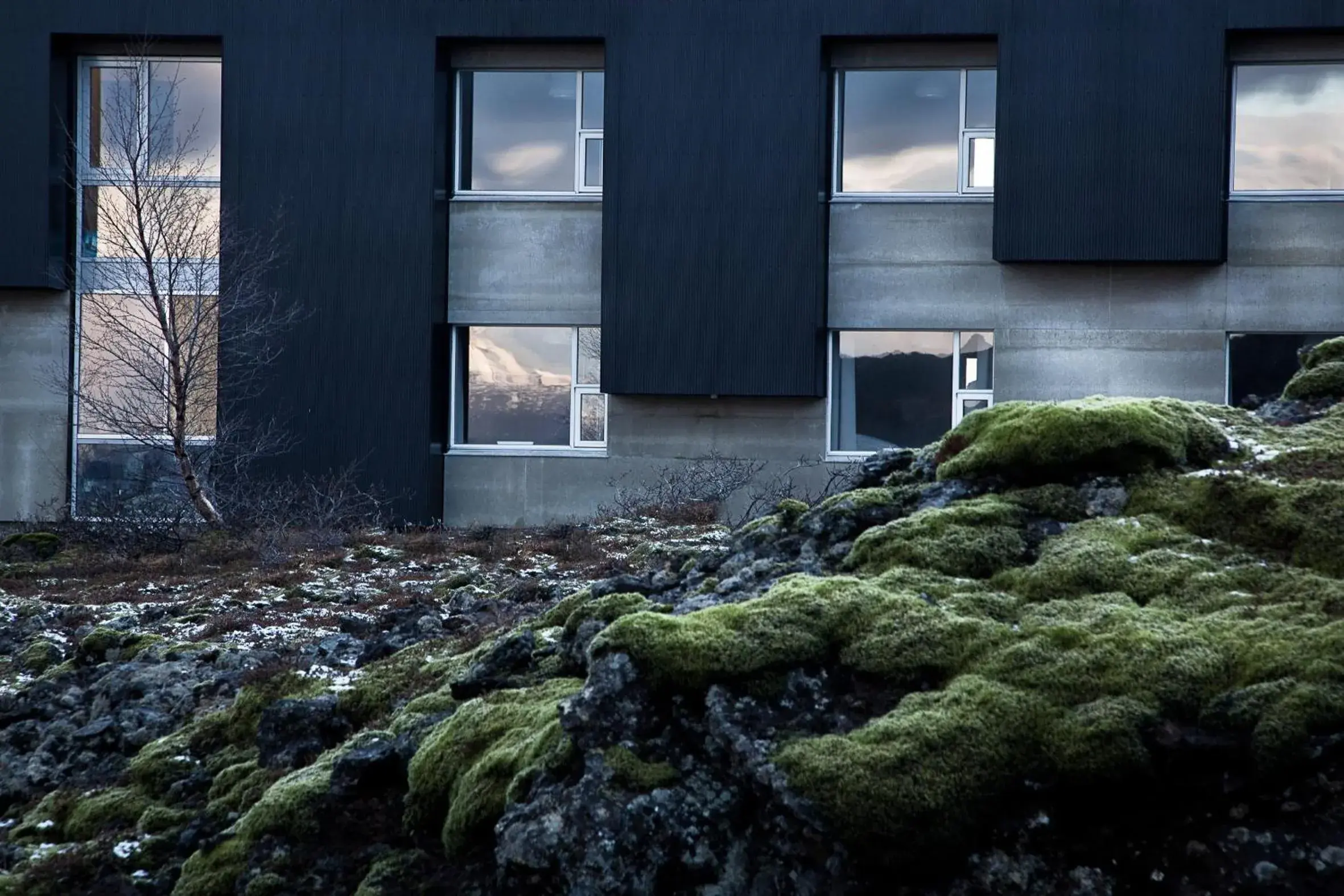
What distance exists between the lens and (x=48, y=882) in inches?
225

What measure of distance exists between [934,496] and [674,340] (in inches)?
548

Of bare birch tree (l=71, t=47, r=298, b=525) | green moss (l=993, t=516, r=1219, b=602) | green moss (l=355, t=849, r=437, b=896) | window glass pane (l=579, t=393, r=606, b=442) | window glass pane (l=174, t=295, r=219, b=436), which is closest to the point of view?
green moss (l=355, t=849, r=437, b=896)

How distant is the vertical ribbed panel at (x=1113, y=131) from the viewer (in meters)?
19.4

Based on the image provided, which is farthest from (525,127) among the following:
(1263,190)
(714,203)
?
(1263,190)

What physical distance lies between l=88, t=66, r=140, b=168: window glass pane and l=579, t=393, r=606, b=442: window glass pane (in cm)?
731

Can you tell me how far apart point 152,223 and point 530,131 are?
19.1 feet

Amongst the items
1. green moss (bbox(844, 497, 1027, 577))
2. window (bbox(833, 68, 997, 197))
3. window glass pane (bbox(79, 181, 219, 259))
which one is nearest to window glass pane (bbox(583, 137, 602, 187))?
window (bbox(833, 68, 997, 197))

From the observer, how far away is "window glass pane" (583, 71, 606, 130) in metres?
21.2

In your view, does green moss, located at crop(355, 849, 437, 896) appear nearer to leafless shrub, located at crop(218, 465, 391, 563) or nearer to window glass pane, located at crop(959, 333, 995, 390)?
leafless shrub, located at crop(218, 465, 391, 563)

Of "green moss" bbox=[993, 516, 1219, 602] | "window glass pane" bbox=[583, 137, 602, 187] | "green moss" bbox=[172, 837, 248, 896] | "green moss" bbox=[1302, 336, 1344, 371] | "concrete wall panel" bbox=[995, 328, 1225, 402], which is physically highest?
"window glass pane" bbox=[583, 137, 602, 187]

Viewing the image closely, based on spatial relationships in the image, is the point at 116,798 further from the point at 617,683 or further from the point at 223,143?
the point at 223,143

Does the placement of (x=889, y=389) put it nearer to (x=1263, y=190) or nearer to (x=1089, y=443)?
(x=1263, y=190)

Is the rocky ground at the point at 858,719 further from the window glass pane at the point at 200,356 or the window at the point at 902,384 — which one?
the window at the point at 902,384

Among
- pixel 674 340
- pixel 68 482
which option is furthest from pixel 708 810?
pixel 68 482
